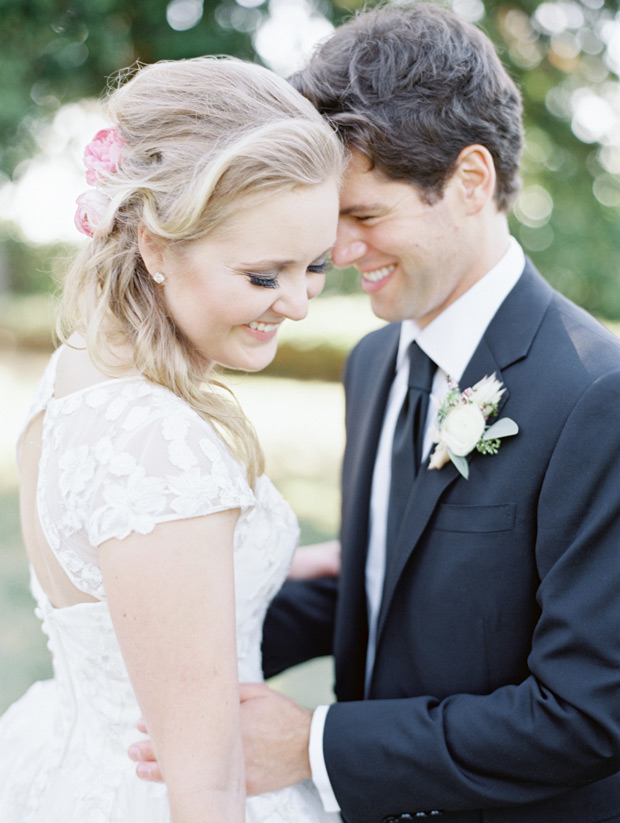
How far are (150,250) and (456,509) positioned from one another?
103cm

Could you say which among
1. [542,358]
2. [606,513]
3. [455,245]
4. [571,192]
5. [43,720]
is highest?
[455,245]

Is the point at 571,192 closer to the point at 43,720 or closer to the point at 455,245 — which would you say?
the point at 455,245

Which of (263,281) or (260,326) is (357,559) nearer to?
(260,326)

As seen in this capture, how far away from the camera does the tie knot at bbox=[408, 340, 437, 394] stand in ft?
8.00

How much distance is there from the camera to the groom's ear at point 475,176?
2436 mm

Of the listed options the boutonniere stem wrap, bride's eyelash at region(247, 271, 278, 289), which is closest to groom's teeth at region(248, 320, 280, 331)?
bride's eyelash at region(247, 271, 278, 289)

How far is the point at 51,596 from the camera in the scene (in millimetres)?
2031

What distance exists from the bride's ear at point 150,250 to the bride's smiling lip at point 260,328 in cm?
26

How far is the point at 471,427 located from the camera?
2.07m

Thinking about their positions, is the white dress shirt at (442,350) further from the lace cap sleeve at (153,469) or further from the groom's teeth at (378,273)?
the lace cap sleeve at (153,469)

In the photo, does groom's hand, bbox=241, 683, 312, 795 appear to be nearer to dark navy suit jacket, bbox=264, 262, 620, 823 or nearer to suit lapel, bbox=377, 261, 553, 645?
dark navy suit jacket, bbox=264, 262, 620, 823

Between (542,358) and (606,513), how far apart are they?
1.55 ft

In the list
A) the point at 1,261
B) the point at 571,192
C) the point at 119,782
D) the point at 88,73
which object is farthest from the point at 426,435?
the point at 1,261

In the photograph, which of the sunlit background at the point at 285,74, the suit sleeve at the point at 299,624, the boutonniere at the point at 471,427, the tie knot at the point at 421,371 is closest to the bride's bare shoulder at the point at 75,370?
the boutonniere at the point at 471,427
